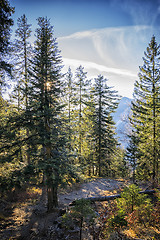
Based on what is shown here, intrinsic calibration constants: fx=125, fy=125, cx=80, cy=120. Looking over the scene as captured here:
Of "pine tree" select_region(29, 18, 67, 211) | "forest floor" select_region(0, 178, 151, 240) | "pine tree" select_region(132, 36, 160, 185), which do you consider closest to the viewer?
"forest floor" select_region(0, 178, 151, 240)

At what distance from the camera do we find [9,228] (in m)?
7.11

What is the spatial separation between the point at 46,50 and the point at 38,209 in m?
12.4

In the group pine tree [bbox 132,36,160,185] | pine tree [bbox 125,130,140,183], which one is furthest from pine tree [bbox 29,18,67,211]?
pine tree [bbox 125,130,140,183]

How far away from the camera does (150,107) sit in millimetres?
13641

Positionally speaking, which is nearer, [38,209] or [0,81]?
[0,81]

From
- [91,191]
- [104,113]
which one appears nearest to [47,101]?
[91,191]

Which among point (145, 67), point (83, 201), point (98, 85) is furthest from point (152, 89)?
point (83, 201)

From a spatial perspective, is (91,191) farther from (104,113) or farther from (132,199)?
(104,113)

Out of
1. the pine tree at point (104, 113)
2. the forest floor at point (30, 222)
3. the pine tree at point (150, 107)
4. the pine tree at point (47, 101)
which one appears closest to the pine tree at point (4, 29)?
the pine tree at point (47, 101)

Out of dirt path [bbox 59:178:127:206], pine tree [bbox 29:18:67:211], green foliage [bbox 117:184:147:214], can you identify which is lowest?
dirt path [bbox 59:178:127:206]

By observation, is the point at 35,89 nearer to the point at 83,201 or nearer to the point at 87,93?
the point at 83,201

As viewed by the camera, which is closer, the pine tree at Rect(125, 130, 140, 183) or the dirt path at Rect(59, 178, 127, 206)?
the dirt path at Rect(59, 178, 127, 206)

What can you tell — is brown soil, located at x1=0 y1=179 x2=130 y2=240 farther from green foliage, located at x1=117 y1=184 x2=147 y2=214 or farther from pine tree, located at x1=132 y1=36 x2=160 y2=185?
pine tree, located at x1=132 y1=36 x2=160 y2=185

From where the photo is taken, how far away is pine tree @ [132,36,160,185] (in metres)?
12.9
